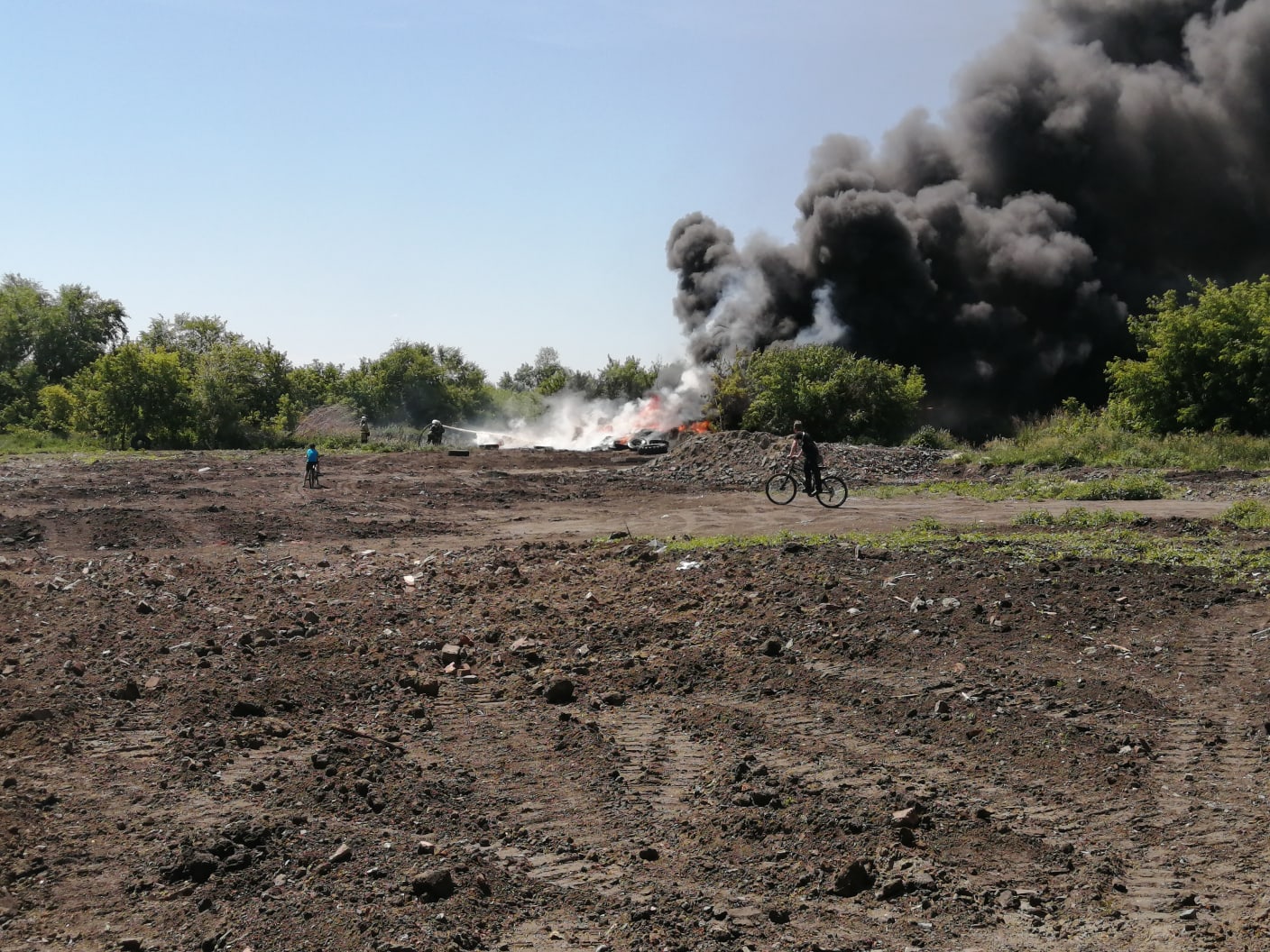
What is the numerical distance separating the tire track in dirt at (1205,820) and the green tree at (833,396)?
28.2m

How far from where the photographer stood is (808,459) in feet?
67.1

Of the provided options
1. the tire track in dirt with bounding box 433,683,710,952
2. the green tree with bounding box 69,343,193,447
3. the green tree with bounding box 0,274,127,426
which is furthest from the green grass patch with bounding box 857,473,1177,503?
the green tree with bounding box 0,274,127,426

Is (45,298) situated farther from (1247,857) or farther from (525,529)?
(1247,857)

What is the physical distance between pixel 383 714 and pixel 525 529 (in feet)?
38.0

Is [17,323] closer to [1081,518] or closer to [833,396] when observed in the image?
[833,396]

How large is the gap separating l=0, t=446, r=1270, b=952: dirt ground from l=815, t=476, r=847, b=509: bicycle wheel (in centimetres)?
712

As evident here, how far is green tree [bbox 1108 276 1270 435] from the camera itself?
87.8 feet

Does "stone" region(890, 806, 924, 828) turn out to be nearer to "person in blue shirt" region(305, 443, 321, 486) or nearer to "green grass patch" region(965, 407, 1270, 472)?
"green grass patch" region(965, 407, 1270, 472)

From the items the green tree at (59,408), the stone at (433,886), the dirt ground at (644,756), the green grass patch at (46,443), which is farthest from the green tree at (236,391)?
the stone at (433,886)

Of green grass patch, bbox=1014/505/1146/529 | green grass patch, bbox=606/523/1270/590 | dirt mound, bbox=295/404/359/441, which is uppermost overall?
dirt mound, bbox=295/404/359/441

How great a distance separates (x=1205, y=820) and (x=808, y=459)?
14.8 meters

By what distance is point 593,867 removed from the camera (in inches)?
222

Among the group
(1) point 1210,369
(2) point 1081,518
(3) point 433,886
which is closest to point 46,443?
(2) point 1081,518

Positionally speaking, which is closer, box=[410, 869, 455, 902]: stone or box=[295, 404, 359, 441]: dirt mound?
box=[410, 869, 455, 902]: stone
